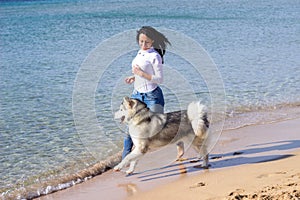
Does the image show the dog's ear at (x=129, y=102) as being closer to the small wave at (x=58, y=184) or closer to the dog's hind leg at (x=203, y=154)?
the dog's hind leg at (x=203, y=154)

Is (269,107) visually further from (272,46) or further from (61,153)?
(272,46)

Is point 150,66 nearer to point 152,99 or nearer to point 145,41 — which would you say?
point 145,41

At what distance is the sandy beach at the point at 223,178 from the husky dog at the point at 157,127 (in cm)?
28

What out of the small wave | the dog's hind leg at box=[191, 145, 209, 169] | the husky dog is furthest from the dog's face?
the small wave

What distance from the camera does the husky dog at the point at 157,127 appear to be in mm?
6078

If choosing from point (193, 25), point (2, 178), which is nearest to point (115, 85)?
point (2, 178)

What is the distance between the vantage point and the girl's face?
6.21 meters

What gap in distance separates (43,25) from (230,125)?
25.0 metres

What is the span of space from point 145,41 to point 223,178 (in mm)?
1861

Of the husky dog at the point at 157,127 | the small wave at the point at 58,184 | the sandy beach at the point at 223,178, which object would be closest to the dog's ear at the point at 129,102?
the husky dog at the point at 157,127

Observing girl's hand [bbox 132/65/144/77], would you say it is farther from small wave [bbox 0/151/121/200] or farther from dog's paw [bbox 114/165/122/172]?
small wave [bbox 0/151/121/200]

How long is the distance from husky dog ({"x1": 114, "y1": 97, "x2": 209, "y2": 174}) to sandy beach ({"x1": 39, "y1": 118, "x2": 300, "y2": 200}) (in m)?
0.28

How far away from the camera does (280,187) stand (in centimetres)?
506

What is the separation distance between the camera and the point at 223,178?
582 cm
